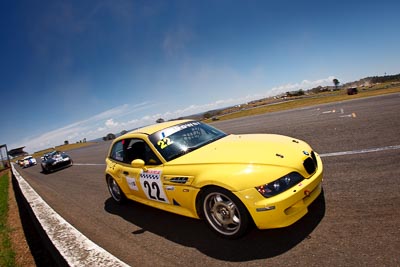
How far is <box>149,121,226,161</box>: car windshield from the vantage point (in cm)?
426

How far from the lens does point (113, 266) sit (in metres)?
2.75

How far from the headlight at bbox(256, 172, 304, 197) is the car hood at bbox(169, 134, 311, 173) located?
0.15 metres

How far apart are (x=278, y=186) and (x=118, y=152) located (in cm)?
382

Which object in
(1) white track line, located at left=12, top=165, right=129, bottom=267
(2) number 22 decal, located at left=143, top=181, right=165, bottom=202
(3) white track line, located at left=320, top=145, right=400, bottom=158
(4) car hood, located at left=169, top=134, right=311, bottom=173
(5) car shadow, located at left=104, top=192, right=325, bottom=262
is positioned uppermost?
(4) car hood, located at left=169, top=134, right=311, bottom=173

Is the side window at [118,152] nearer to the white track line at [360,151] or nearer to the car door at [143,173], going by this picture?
the car door at [143,173]

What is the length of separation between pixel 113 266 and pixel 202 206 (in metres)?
1.29

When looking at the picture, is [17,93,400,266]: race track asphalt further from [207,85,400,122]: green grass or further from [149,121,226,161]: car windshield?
[207,85,400,122]: green grass

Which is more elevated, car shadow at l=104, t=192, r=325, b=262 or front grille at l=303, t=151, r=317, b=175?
front grille at l=303, t=151, r=317, b=175

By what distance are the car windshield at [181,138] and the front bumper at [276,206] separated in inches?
61.6

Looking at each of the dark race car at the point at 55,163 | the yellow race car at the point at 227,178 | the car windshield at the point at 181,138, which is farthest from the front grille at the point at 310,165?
the dark race car at the point at 55,163

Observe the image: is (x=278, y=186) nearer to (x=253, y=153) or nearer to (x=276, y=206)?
(x=276, y=206)

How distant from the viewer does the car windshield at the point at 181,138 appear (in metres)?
4.26

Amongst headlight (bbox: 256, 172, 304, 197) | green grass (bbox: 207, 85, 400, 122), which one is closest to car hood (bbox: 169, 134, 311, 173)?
headlight (bbox: 256, 172, 304, 197)

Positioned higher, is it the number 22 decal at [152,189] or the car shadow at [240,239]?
the number 22 decal at [152,189]
